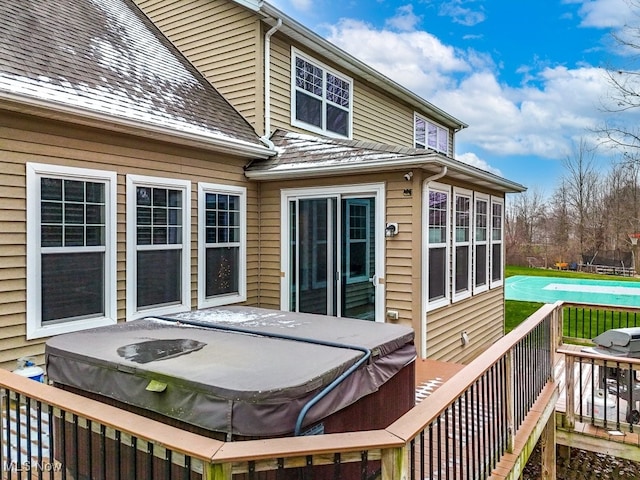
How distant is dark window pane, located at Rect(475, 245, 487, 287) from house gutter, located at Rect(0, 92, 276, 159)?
4.02 meters

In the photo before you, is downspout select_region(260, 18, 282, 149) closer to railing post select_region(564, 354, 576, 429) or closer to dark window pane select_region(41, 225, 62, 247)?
dark window pane select_region(41, 225, 62, 247)

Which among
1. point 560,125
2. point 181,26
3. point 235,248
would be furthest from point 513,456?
point 560,125

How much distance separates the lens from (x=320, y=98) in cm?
860


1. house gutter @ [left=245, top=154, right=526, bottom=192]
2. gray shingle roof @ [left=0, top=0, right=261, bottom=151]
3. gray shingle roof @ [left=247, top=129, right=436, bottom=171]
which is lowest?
house gutter @ [left=245, top=154, right=526, bottom=192]

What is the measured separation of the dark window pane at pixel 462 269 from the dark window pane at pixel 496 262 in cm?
151

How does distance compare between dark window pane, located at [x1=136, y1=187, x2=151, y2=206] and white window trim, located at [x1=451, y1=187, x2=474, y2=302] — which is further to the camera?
white window trim, located at [x1=451, y1=187, x2=474, y2=302]

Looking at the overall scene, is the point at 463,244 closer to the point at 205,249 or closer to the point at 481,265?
the point at 481,265

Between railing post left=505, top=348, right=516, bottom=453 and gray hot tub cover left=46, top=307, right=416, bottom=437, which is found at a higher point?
gray hot tub cover left=46, top=307, right=416, bottom=437

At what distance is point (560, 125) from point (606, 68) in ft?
56.1

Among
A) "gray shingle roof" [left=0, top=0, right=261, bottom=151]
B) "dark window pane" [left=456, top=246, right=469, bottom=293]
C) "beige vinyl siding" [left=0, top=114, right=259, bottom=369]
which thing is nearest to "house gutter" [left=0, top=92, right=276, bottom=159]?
"gray shingle roof" [left=0, top=0, right=261, bottom=151]

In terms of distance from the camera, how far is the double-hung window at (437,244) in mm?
6086

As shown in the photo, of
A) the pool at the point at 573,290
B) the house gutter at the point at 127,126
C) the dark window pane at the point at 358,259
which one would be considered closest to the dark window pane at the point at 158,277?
the house gutter at the point at 127,126

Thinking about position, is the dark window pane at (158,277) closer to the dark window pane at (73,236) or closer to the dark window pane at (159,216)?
the dark window pane at (159,216)

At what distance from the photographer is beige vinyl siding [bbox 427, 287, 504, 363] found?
21.0 feet
